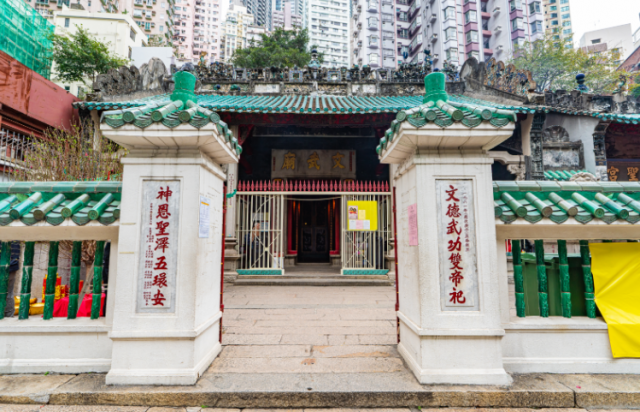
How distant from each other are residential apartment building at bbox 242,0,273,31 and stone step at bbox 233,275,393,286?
103 meters

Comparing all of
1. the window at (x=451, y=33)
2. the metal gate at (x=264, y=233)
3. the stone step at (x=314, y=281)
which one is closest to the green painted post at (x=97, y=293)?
the stone step at (x=314, y=281)

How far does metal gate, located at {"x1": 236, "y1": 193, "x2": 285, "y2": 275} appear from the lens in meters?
8.68

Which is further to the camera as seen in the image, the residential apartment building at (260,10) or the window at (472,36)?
the residential apartment building at (260,10)

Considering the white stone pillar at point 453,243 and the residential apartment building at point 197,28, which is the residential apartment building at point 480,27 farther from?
the residential apartment building at point 197,28

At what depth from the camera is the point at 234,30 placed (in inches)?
3346

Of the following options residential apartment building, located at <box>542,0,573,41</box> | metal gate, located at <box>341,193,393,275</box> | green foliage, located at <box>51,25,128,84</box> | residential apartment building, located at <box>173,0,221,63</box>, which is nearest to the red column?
metal gate, located at <box>341,193,393,275</box>

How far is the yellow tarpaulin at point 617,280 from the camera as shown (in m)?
3.19

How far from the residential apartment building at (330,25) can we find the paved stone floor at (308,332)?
70.4 m

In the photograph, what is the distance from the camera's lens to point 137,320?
2.97m

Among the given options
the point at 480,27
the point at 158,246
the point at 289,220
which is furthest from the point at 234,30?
the point at 158,246

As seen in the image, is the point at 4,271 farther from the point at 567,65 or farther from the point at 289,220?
the point at 567,65

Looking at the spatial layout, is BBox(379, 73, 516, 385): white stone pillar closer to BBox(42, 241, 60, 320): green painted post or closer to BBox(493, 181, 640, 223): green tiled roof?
BBox(493, 181, 640, 223): green tiled roof

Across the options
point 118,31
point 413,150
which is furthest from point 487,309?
point 118,31

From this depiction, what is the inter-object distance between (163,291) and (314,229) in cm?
987
